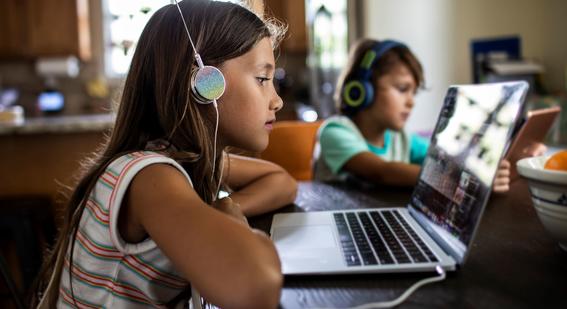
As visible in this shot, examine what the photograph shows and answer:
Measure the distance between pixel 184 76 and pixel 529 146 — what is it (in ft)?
2.63

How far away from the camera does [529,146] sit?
1070 millimetres

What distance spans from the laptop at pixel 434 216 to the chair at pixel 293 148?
2.44ft

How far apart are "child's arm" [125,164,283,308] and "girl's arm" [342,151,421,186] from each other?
0.69 meters

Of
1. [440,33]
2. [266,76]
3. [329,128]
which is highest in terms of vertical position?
[440,33]

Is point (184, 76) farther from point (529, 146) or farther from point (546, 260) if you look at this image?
point (529, 146)

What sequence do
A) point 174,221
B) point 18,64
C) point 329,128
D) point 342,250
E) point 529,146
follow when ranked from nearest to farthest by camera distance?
point 174,221, point 342,250, point 529,146, point 329,128, point 18,64

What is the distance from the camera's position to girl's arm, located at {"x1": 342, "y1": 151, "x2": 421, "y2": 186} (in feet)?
3.83

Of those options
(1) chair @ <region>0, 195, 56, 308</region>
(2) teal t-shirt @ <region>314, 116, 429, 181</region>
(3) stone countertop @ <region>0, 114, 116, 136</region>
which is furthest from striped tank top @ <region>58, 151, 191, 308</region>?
(3) stone countertop @ <region>0, 114, 116, 136</region>

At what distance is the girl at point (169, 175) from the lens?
0.53 metres

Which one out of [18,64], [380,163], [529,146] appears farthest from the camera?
[18,64]

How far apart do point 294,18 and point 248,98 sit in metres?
3.46

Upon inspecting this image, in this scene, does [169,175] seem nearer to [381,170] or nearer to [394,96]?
[381,170]

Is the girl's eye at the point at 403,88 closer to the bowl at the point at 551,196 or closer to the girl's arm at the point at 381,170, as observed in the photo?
the girl's arm at the point at 381,170

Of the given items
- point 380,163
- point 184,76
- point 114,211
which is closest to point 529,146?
point 380,163
